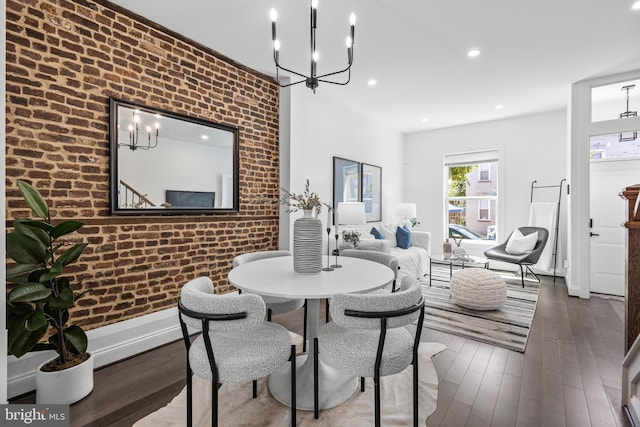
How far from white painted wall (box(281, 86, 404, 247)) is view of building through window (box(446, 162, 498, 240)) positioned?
1.32 metres

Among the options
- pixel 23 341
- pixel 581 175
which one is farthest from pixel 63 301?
pixel 581 175

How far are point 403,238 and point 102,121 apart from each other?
407cm

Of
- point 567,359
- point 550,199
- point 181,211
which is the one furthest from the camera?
point 550,199

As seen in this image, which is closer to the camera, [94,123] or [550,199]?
[94,123]

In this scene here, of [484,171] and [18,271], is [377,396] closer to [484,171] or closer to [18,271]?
[18,271]

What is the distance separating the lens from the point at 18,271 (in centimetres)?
166

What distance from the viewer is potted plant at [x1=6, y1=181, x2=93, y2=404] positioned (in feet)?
5.38

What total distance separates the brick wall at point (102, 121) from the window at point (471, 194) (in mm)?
4638

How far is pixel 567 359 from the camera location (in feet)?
7.81

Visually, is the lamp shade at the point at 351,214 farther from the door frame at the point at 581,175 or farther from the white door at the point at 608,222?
the white door at the point at 608,222

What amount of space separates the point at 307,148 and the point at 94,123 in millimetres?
2296

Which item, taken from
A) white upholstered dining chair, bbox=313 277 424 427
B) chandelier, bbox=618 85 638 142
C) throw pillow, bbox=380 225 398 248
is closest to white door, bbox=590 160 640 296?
chandelier, bbox=618 85 638 142

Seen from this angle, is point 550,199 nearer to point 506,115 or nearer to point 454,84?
point 506,115

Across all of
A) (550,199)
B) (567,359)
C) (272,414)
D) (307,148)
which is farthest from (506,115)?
(272,414)
